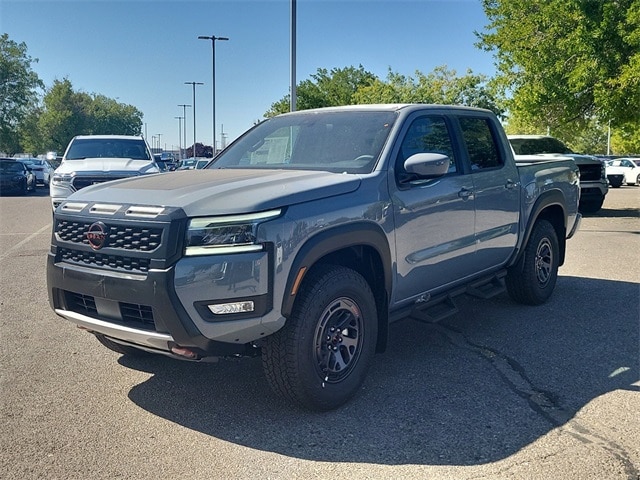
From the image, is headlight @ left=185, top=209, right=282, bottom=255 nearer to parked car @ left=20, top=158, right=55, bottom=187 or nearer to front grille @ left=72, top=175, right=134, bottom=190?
front grille @ left=72, top=175, right=134, bottom=190

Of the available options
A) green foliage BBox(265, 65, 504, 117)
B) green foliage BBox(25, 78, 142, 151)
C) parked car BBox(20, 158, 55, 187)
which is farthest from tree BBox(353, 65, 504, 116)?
green foliage BBox(25, 78, 142, 151)

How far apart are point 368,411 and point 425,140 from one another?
2104 millimetres

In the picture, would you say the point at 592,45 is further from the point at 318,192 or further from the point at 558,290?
the point at 318,192

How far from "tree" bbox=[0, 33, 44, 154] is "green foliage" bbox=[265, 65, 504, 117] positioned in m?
16.6

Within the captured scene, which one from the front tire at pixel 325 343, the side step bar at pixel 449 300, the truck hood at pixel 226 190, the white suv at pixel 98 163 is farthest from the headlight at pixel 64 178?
the front tire at pixel 325 343

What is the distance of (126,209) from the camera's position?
358 cm

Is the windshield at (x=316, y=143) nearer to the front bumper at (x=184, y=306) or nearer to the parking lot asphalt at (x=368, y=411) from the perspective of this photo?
the front bumper at (x=184, y=306)

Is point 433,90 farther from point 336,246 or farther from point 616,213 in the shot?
point 336,246

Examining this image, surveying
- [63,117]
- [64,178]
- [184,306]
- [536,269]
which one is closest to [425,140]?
[536,269]

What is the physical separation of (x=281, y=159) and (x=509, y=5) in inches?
523

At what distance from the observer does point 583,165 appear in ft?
46.1

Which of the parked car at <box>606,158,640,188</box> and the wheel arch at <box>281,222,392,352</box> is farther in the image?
the parked car at <box>606,158,640,188</box>

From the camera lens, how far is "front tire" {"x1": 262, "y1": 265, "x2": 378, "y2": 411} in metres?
3.62

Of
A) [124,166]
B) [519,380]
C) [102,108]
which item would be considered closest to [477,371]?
[519,380]
